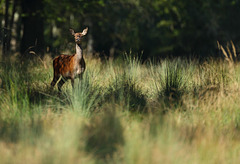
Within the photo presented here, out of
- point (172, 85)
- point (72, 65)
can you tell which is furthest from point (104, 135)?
point (72, 65)

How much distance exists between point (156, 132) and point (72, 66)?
11.3ft

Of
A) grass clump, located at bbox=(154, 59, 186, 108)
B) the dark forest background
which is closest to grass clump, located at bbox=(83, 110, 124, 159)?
grass clump, located at bbox=(154, 59, 186, 108)

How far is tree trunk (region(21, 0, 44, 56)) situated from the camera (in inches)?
514

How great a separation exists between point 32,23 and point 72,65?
7.00 meters

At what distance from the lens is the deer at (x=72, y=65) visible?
6.97 metres

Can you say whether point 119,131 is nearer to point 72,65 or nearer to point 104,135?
point 104,135

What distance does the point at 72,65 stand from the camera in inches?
280

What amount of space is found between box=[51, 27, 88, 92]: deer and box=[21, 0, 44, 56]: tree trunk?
5550 millimetres

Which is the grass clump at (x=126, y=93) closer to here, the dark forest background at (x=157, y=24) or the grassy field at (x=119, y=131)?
the grassy field at (x=119, y=131)

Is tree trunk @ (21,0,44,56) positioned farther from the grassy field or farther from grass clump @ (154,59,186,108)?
grass clump @ (154,59,186,108)

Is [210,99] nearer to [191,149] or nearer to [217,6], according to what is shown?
[191,149]

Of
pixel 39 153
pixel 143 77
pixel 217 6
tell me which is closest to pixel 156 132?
pixel 39 153

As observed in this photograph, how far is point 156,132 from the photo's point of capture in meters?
4.07

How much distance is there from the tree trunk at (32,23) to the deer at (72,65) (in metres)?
5.55
